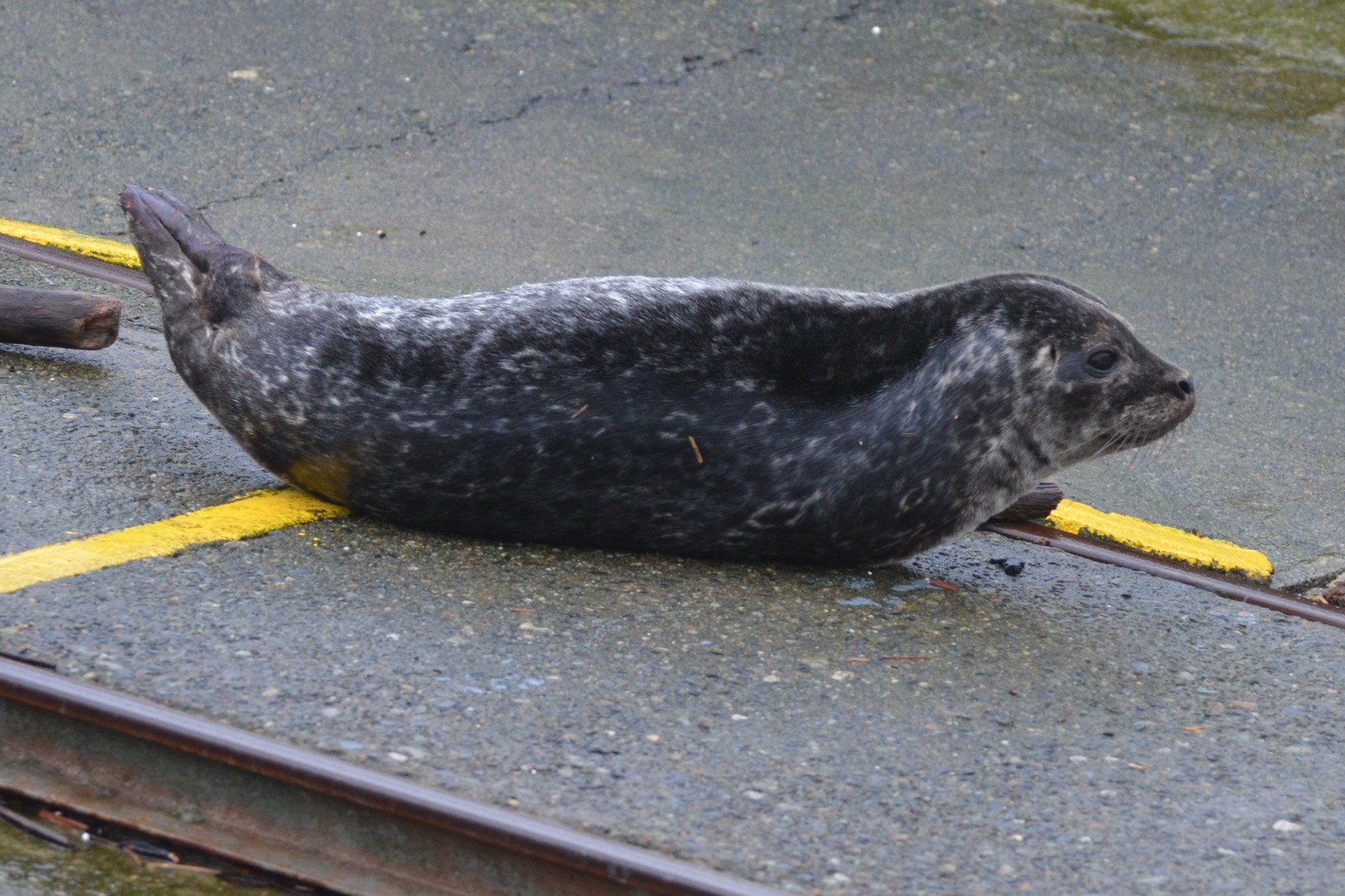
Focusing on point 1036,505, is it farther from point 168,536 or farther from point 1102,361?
point 168,536

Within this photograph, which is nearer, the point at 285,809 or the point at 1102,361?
the point at 285,809

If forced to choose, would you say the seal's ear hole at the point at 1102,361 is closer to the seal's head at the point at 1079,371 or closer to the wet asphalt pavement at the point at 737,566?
the seal's head at the point at 1079,371

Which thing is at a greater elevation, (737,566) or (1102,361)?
(1102,361)

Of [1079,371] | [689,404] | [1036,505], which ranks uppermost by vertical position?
[1079,371]

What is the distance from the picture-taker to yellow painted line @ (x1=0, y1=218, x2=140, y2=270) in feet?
19.6

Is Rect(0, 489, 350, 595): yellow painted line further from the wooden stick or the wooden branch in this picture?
the wooden branch

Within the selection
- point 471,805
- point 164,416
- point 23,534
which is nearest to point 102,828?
point 471,805

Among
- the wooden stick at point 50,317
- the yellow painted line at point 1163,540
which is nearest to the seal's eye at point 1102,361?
the yellow painted line at point 1163,540

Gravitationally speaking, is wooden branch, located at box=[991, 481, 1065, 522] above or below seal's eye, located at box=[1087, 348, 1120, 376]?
below

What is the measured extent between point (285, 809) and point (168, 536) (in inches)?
47.3

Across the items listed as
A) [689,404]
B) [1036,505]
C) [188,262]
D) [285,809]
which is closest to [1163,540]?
[1036,505]

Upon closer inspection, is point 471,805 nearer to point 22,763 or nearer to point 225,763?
point 225,763

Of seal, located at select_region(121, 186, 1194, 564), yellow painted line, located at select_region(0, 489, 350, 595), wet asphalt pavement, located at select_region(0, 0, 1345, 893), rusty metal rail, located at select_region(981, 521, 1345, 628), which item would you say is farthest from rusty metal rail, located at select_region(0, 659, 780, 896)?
rusty metal rail, located at select_region(981, 521, 1345, 628)

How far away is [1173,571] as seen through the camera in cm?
472
